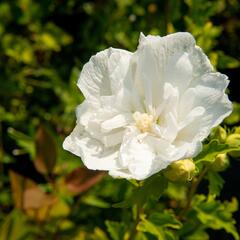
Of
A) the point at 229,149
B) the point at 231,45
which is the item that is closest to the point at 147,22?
the point at 231,45

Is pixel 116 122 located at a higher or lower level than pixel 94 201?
higher

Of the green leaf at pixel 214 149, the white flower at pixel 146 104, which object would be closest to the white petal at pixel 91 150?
the white flower at pixel 146 104

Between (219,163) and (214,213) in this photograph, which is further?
(214,213)

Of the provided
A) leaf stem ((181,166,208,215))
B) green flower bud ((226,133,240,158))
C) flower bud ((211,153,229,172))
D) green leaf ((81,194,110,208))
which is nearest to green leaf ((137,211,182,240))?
leaf stem ((181,166,208,215))

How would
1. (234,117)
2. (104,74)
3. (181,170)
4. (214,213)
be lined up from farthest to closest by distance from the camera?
(234,117)
(214,213)
(104,74)
(181,170)

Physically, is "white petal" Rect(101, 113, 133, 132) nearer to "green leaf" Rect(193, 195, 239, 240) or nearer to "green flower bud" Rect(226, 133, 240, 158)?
"green flower bud" Rect(226, 133, 240, 158)

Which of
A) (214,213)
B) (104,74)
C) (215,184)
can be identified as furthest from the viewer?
(214,213)

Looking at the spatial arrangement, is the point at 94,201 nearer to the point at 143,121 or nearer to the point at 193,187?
the point at 193,187

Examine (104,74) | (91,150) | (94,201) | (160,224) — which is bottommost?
(94,201)

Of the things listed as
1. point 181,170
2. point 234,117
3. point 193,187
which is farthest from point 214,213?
point 181,170
